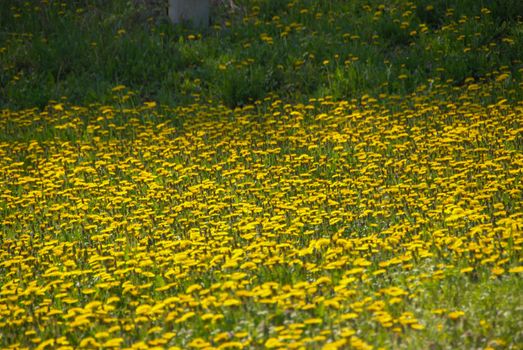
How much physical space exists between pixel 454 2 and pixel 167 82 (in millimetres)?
3872

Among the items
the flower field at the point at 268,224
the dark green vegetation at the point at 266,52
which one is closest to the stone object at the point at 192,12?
the dark green vegetation at the point at 266,52

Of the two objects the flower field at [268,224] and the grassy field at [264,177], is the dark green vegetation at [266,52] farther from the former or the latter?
the flower field at [268,224]

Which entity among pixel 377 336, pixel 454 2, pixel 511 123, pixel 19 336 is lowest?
pixel 19 336

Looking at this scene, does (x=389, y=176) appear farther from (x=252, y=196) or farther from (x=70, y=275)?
(x=70, y=275)

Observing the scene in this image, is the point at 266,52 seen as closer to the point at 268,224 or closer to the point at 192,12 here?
the point at 192,12

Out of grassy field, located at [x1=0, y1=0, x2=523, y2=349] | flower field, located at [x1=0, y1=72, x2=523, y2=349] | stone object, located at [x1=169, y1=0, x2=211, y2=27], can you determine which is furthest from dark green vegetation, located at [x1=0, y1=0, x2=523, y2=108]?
flower field, located at [x1=0, y1=72, x2=523, y2=349]

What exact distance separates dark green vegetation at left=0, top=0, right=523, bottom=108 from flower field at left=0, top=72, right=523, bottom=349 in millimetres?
404

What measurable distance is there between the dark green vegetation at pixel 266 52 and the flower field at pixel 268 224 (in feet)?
1.32

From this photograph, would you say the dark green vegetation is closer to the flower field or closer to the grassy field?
the grassy field

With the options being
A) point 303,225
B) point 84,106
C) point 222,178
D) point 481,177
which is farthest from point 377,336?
point 84,106

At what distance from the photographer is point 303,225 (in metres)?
5.79

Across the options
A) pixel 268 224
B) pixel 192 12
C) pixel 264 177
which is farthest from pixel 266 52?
pixel 268 224

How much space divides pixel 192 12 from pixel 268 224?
261 inches

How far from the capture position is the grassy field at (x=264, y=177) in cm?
471
